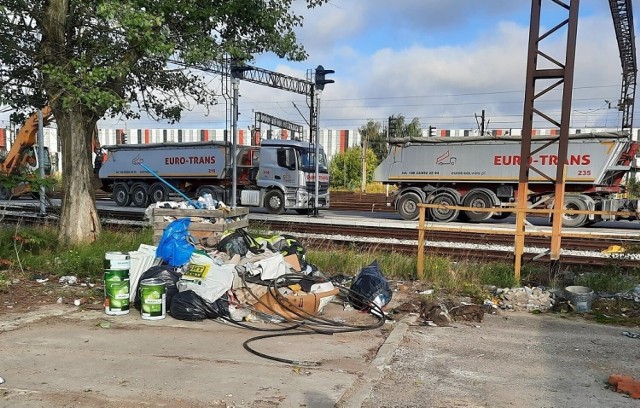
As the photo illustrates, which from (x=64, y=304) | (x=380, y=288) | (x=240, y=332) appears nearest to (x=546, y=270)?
(x=380, y=288)

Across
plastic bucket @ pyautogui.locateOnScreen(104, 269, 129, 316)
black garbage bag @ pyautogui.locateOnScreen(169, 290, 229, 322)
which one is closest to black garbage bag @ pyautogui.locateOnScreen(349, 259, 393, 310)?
black garbage bag @ pyautogui.locateOnScreen(169, 290, 229, 322)

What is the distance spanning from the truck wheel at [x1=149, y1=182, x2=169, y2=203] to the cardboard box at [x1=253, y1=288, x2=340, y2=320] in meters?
19.3

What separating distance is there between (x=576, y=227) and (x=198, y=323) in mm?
15563

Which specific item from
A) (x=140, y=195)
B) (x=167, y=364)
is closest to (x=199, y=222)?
(x=167, y=364)

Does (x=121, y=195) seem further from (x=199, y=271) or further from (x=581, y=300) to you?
(x=581, y=300)

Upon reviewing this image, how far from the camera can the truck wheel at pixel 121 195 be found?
85.5ft

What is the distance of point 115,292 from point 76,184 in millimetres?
4315

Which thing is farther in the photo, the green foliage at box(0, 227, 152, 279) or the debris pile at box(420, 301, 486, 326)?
the green foliage at box(0, 227, 152, 279)

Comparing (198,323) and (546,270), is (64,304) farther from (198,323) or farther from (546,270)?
(546,270)

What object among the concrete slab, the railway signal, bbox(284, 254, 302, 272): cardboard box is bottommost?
the concrete slab

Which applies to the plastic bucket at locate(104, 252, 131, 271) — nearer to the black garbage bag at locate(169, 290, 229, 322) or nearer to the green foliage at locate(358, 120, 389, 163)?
the black garbage bag at locate(169, 290, 229, 322)

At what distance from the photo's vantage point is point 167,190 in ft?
80.7

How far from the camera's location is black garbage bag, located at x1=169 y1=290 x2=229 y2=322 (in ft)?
20.4

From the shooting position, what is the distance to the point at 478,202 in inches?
763
